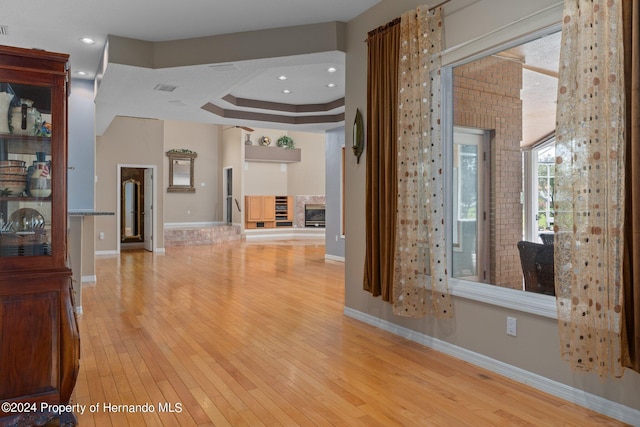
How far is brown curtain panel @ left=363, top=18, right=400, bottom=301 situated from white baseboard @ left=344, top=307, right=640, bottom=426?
36 centimetres

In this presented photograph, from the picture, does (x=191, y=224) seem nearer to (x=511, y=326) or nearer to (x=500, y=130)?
(x=500, y=130)

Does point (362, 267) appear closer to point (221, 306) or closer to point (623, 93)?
point (221, 306)

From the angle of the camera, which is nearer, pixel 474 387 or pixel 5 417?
pixel 5 417

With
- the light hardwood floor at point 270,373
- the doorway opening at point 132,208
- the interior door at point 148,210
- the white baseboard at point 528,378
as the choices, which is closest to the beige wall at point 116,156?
the interior door at point 148,210

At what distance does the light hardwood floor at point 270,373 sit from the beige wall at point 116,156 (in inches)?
176

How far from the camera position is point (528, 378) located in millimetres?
2711

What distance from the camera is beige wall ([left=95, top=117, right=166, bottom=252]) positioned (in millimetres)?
9305

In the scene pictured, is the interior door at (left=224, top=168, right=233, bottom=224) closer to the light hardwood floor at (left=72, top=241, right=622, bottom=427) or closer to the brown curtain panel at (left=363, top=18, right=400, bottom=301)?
the light hardwood floor at (left=72, top=241, right=622, bottom=427)

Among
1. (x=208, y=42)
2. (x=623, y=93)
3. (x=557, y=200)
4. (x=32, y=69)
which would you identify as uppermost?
(x=208, y=42)

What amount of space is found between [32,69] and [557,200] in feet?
9.39

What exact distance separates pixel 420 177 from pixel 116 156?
8119 mm

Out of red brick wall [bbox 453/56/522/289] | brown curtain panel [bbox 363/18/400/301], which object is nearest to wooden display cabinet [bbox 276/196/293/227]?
brown curtain panel [bbox 363/18/400/301]

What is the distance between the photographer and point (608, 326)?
7.04ft

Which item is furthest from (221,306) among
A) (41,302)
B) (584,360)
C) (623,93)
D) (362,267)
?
(623,93)
